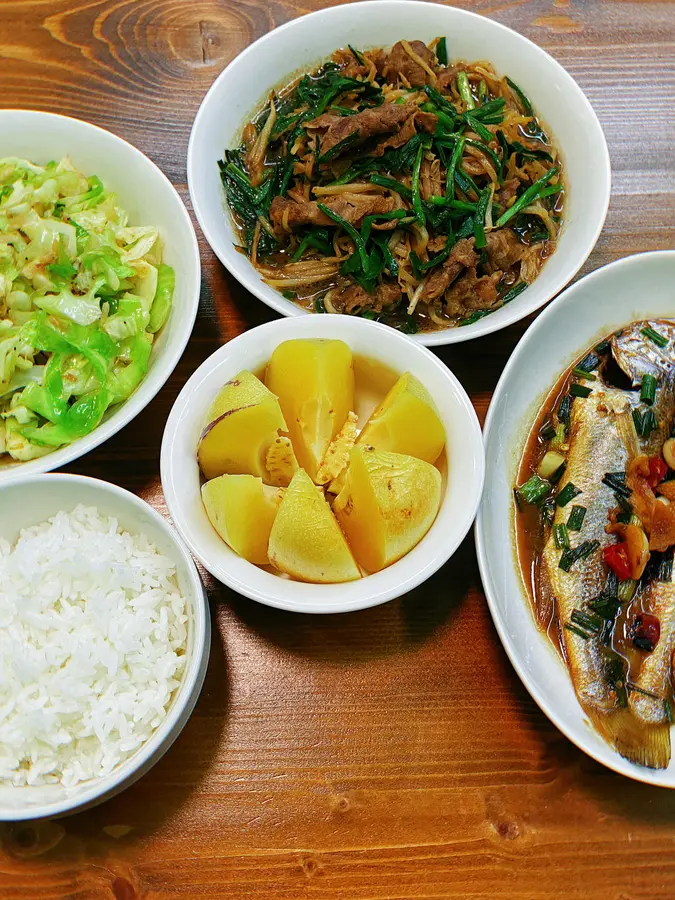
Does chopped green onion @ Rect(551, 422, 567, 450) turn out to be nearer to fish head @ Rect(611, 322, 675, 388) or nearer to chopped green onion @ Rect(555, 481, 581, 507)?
chopped green onion @ Rect(555, 481, 581, 507)

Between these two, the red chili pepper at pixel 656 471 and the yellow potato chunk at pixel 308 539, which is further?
the red chili pepper at pixel 656 471

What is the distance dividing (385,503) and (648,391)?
94 cm

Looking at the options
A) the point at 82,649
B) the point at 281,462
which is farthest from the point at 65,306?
the point at 82,649

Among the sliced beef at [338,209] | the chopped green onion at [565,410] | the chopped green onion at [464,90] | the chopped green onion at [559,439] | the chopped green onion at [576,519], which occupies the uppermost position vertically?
the chopped green onion at [464,90]

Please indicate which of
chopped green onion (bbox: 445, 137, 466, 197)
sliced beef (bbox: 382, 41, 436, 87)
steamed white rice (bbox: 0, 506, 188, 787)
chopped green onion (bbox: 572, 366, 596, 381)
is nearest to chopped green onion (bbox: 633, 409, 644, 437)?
chopped green onion (bbox: 572, 366, 596, 381)

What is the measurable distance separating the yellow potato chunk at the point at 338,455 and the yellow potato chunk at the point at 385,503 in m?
0.07

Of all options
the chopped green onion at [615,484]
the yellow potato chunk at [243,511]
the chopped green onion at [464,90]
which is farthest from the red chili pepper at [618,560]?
the chopped green onion at [464,90]

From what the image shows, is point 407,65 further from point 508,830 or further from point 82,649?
point 508,830

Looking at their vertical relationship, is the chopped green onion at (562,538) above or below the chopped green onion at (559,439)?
below

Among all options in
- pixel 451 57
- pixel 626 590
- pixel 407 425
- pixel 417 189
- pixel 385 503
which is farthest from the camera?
pixel 451 57

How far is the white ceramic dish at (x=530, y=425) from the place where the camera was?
160 centimetres

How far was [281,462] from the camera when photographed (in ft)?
5.11

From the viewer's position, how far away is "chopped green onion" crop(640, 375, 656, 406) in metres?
1.88

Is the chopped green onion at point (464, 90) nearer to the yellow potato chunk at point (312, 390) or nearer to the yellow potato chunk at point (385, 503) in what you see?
the yellow potato chunk at point (312, 390)
